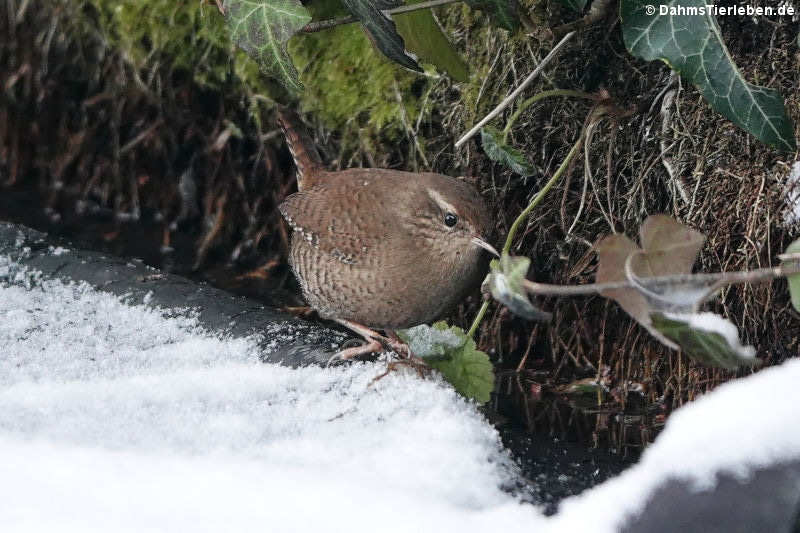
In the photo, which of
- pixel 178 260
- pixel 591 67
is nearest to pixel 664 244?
pixel 591 67

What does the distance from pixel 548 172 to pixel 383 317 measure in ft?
2.05

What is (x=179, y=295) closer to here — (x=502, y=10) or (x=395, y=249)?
(x=395, y=249)

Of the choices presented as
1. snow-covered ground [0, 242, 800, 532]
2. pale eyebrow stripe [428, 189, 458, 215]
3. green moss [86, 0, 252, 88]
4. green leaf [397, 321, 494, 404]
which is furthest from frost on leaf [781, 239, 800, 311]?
green moss [86, 0, 252, 88]

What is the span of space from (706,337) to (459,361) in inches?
26.1

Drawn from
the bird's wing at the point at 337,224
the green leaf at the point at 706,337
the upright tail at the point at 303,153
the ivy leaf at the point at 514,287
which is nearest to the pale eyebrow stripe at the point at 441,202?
the bird's wing at the point at 337,224

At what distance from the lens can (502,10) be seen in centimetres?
240

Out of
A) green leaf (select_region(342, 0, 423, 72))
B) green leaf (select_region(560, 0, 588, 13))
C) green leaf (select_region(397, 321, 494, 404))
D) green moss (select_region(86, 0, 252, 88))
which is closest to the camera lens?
green leaf (select_region(397, 321, 494, 404))

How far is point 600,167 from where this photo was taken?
271cm

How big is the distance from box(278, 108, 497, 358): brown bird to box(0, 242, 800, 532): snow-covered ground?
46 cm

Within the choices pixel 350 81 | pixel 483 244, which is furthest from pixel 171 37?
pixel 483 244

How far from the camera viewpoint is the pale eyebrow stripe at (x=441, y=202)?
267cm

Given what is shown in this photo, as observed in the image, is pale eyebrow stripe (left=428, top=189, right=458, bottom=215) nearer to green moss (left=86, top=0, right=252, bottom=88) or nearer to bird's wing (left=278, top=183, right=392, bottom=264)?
bird's wing (left=278, top=183, right=392, bottom=264)

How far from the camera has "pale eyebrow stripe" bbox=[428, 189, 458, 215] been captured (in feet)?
8.75

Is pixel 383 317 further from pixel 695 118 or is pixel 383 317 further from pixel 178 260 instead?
pixel 178 260
